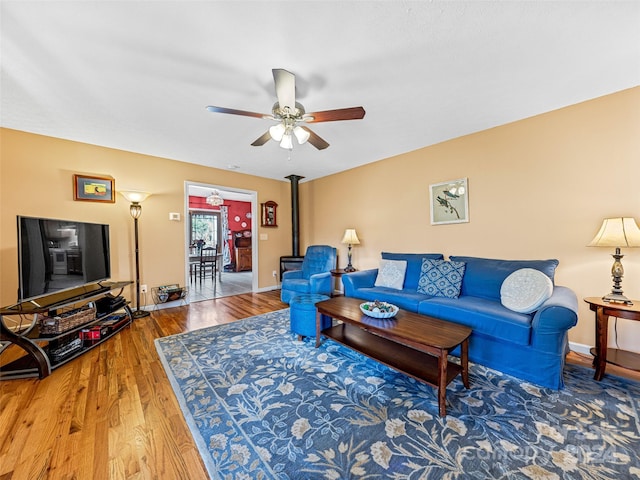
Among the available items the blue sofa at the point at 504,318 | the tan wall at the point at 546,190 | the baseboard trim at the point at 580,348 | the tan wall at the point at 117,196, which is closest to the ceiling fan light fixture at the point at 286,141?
the tan wall at the point at 546,190

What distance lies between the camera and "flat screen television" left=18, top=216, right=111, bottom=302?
81.0 inches

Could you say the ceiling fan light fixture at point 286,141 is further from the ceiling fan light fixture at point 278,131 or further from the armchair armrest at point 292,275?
the armchair armrest at point 292,275

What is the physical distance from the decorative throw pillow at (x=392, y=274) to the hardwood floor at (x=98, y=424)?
2580 mm

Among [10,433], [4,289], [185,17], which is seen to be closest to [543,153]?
[185,17]

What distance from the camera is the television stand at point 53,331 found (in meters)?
1.96

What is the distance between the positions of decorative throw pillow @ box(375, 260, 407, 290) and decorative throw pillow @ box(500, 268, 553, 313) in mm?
1123

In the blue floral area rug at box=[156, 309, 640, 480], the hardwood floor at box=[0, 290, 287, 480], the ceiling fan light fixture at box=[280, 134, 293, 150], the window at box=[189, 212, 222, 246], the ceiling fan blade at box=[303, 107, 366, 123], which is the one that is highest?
the ceiling fan blade at box=[303, 107, 366, 123]

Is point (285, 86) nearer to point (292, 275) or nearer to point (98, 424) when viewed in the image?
point (98, 424)

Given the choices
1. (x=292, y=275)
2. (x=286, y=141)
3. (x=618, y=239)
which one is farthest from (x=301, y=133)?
(x=618, y=239)

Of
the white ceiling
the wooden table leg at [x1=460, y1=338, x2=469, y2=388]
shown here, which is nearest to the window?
the white ceiling

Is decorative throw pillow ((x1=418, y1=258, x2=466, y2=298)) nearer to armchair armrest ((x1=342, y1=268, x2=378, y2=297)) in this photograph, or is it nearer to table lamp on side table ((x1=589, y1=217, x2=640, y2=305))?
armchair armrest ((x1=342, y1=268, x2=378, y2=297))

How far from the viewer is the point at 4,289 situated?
2818mm

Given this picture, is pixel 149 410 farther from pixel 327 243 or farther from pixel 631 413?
pixel 327 243

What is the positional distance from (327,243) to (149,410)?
389cm
